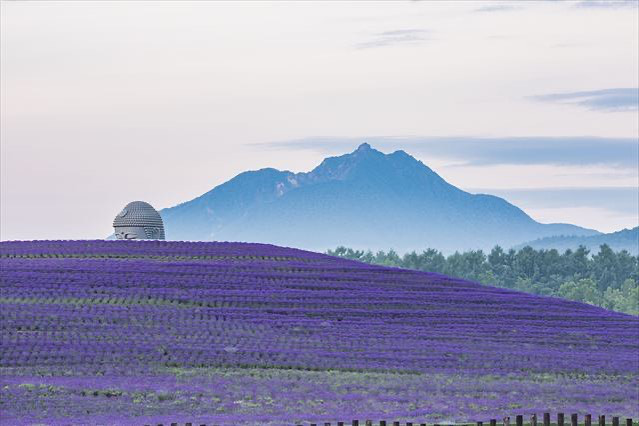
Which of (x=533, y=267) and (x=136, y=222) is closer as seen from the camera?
(x=136, y=222)

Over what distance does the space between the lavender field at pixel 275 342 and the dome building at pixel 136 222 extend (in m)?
11.5

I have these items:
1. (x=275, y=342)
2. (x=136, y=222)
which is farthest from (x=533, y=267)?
(x=275, y=342)

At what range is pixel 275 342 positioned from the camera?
62750 millimetres

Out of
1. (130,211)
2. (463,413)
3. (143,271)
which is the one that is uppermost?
(130,211)

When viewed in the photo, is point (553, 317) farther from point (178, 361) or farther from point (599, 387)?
point (178, 361)

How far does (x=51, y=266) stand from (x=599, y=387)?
39.4 metres

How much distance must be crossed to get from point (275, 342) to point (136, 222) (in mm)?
47162

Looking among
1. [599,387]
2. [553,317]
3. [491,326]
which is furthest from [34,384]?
[553,317]

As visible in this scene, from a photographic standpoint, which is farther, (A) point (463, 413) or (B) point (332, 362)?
(B) point (332, 362)

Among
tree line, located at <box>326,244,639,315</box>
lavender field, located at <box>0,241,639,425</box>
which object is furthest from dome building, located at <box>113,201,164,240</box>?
tree line, located at <box>326,244,639,315</box>

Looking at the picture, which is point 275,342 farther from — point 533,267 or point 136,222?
point 533,267

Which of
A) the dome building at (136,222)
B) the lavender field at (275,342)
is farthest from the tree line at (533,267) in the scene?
the lavender field at (275,342)

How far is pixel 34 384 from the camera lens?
49.4 metres

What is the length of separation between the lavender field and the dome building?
1145 cm
